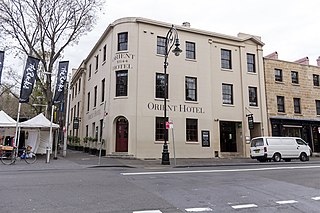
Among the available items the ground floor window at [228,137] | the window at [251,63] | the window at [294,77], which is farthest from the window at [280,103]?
the ground floor window at [228,137]

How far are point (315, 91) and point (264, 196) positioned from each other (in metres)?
25.3

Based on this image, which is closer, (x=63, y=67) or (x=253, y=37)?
(x=63, y=67)

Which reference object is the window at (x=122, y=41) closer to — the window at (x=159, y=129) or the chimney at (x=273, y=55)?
the window at (x=159, y=129)

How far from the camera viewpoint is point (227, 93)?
979 inches

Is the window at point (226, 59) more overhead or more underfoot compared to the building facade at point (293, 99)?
more overhead

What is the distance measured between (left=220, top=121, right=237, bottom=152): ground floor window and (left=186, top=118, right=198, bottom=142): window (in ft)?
10.0

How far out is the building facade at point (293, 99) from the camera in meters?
26.2

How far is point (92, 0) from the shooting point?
2481 cm

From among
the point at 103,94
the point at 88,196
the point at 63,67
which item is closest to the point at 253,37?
the point at 103,94

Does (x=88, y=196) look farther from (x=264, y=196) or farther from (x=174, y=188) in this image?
(x=264, y=196)

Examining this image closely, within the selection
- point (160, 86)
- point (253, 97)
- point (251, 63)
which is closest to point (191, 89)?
point (160, 86)

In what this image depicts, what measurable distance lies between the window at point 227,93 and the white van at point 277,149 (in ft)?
15.9

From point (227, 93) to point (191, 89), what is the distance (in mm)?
3744

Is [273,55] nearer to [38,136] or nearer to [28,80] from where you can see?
[28,80]
